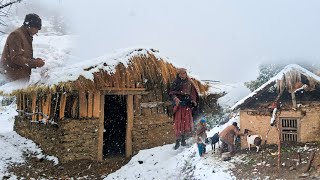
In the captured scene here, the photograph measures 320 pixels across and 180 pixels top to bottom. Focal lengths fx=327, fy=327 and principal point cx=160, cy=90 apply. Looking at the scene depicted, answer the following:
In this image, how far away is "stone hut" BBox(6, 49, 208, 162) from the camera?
9.42 meters

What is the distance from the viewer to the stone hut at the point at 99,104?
942 cm

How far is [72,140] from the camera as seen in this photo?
31.1ft

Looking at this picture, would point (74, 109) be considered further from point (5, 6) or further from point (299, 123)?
point (299, 123)

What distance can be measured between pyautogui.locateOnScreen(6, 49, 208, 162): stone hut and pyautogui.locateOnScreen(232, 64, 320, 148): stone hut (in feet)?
7.77

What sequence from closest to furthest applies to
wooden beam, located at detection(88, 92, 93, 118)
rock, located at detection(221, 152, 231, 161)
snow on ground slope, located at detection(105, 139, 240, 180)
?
snow on ground slope, located at detection(105, 139, 240, 180) < rock, located at detection(221, 152, 231, 161) < wooden beam, located at detection(88, 92, 93, 118)

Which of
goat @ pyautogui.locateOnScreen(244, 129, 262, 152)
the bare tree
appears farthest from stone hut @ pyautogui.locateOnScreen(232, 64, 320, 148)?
the bare tree

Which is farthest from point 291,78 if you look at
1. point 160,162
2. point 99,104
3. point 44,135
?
point 44,135

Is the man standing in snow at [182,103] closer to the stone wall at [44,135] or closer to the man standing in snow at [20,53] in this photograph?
the stone wall at [44,135]

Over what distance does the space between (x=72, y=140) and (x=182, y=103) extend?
3458 mm

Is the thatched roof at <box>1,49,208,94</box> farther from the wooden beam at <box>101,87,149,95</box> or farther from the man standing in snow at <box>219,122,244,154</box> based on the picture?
the man standing in snow at <box>219,122,244,154</box>

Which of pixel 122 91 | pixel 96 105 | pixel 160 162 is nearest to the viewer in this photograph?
pixel 160 162

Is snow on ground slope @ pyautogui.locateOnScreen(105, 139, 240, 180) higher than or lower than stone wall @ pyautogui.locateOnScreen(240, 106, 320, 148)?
lower

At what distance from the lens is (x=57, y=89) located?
30.7 feet

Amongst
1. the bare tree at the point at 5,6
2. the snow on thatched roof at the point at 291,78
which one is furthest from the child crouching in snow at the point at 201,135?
the bare tree at the point at 5,6
